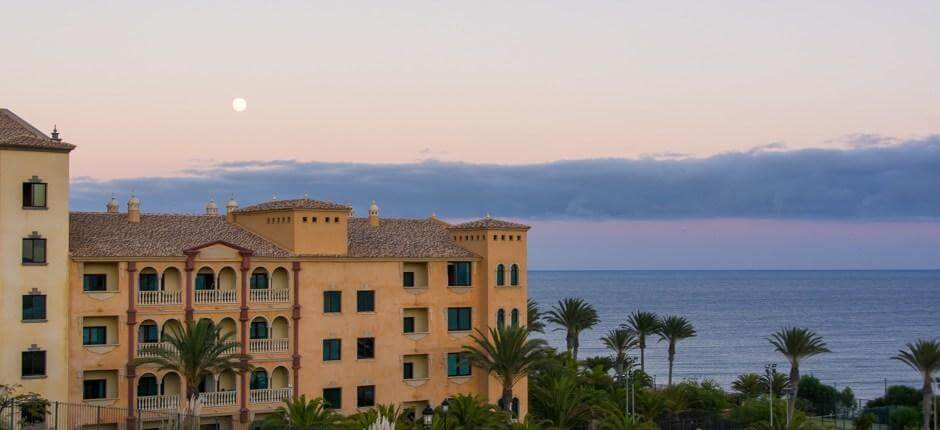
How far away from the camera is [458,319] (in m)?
61.1

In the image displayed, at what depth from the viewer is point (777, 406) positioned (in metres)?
66.8

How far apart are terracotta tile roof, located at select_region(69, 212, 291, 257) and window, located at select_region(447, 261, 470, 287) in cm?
884

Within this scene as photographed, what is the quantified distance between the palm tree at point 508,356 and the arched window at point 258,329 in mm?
9914

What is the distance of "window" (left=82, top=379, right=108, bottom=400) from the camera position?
5172 centimetres

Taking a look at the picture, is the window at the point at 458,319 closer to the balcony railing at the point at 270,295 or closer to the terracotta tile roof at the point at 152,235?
the balcony railing at the point at 270,295

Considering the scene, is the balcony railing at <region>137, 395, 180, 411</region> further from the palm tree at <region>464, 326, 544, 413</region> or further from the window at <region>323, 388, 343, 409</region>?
the palm tree at <region>464, 326, 544, 413</region>

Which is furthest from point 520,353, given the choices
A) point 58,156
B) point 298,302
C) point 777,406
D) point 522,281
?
point 58,156

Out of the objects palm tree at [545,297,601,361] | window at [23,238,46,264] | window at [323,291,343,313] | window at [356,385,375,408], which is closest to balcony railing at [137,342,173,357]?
window at [23,238,46,264]

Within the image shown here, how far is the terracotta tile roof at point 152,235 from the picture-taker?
5241 centimetres

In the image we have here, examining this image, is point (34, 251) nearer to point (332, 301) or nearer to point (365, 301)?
point (332, 301)

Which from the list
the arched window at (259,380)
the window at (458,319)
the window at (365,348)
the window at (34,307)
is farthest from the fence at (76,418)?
the window at (458,319)

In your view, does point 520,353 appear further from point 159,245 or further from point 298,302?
point 159,245

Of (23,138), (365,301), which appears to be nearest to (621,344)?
(365,301)

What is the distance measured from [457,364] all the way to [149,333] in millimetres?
15639
